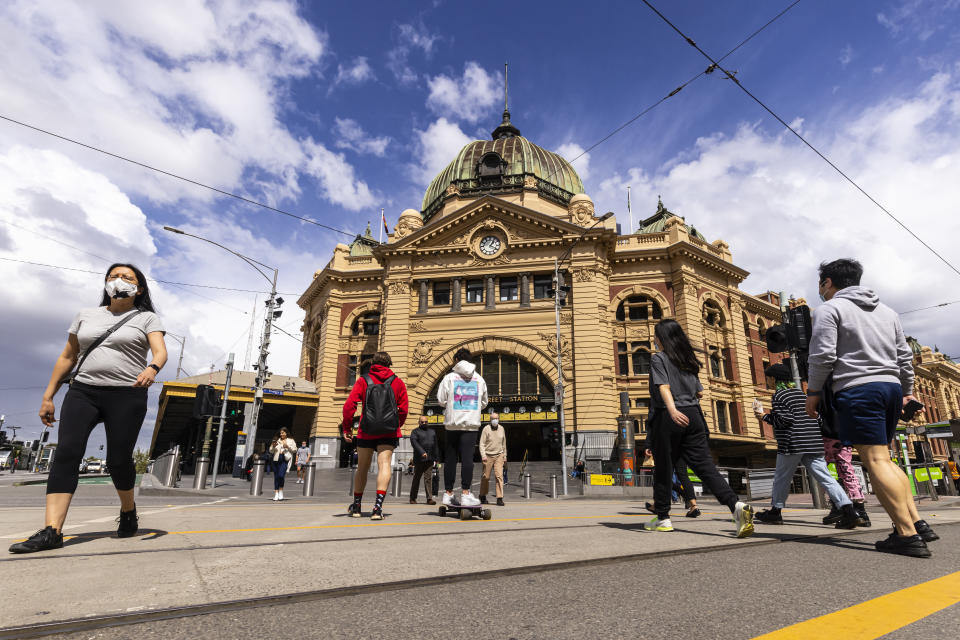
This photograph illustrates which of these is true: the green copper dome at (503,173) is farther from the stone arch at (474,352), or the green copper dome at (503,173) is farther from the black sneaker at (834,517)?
the black sneaker at (834,517)

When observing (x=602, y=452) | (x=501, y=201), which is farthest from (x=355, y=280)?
(x=602, y=452)

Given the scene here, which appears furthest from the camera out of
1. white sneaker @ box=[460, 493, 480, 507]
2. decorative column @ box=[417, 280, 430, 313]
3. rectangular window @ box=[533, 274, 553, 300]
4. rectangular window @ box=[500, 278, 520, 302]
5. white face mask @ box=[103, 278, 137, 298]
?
decorative column @ box=[417, 280, 430, 313]

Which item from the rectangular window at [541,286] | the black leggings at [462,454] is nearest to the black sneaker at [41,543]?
the black leggings at [462,454]

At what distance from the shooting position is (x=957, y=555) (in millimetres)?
3240

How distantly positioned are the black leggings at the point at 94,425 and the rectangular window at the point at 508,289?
27.2 meters

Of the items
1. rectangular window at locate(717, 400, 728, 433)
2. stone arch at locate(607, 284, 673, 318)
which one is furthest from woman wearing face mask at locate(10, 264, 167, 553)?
rectangular window at locate(717, 400, 728, 433)

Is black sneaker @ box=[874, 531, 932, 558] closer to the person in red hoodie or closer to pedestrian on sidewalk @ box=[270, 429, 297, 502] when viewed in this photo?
the person in red hoodie

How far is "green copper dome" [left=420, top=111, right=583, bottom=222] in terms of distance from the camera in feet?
121

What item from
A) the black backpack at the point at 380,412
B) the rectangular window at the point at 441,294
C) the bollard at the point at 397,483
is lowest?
the bollard at the point at 397,483

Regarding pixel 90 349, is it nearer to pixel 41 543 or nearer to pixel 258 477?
pixel 41 543

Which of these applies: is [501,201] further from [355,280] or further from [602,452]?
[602,452]

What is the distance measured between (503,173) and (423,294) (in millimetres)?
11939

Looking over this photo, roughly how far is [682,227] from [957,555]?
31.3 meters

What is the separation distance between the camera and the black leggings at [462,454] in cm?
607
